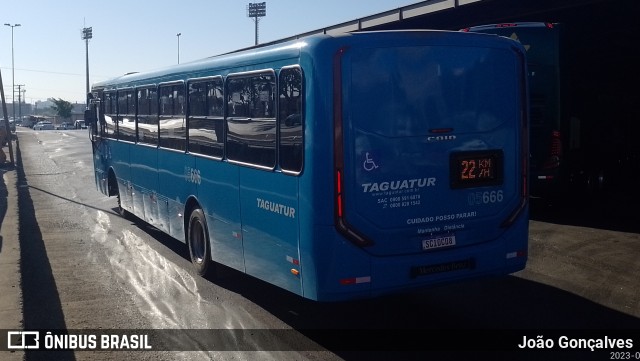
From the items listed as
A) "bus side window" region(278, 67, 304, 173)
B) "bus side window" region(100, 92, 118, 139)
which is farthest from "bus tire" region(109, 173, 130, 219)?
"bus side window" region(278, 67, 304, 173)

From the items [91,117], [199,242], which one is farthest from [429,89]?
[91,117]

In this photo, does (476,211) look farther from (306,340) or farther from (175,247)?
(175,247)

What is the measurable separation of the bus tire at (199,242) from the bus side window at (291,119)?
284cm

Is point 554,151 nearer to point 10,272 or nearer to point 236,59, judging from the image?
point 236,59

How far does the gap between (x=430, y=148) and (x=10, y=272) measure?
6.42 m

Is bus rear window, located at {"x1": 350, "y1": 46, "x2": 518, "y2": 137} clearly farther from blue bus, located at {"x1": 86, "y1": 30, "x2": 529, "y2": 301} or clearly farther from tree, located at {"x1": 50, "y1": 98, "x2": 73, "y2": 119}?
tree, located at {"x1": 50, "y1": 98, "x2": 73, "y2": 119}

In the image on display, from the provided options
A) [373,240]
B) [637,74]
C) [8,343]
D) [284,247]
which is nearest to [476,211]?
[373,240]

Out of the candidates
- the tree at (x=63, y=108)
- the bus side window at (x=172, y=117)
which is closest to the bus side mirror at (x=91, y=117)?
the bus side window at (x=172, y=117)

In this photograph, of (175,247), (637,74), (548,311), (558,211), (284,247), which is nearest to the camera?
(284,247)

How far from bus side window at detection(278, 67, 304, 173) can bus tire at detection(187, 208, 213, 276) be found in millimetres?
2843

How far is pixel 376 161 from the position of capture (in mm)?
6652

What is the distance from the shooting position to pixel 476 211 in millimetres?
7293

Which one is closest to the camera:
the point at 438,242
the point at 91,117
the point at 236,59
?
the point at 438,242

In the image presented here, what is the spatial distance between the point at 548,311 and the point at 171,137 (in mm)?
6176
